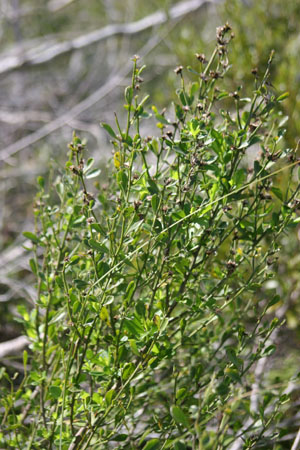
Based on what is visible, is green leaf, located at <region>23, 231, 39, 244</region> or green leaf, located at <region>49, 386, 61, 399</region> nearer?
green leaf, located at <region>49, 386, 61, 399</region>

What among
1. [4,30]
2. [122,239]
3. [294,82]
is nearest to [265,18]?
[294,82]

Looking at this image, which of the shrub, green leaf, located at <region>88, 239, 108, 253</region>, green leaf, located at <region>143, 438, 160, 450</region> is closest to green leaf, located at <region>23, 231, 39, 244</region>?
the shrub

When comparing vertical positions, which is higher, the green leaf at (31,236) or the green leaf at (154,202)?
the green leaf at (31,236)

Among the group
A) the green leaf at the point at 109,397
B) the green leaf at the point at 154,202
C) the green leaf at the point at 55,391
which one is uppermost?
the green leaf at the point at 154,202

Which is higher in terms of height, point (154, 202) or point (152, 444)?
point (154, 202)

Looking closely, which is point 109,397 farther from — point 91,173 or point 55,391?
point 91,173

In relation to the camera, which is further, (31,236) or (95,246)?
(31,236)

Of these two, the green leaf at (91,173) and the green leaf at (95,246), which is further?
the green leaf at (91,173)

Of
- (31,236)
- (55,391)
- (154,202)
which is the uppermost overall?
(31,236)

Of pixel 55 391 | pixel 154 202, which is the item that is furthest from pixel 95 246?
pixel 55 391

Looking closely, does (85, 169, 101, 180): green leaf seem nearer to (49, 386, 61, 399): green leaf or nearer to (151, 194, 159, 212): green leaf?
(151, 194, 159, 212): green leaf

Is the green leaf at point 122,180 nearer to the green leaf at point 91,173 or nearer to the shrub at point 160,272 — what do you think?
the shrub at point 160,272

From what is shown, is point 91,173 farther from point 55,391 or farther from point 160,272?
point 55,391

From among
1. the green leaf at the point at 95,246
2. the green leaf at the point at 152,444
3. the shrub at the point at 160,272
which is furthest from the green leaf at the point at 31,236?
the green leaf at the point at 152,444
